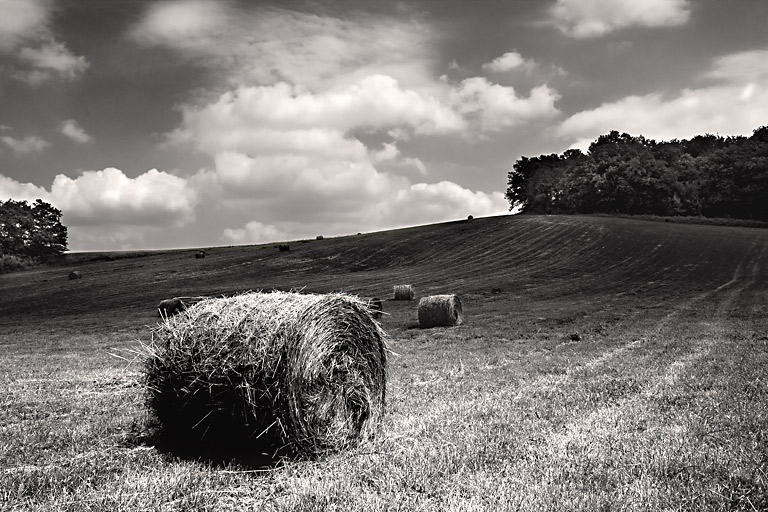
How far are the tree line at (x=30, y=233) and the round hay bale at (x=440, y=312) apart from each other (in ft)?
208

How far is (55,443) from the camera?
22.1 ft

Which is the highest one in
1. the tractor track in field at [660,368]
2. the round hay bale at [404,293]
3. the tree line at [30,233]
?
the tree line at [30,233]

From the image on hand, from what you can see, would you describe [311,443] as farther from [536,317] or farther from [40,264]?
[40,264]

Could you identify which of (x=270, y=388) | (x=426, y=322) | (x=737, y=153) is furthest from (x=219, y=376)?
(x=737, y=153)

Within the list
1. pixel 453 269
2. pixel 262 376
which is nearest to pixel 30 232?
pixel 453 269

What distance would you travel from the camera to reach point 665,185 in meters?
79.4

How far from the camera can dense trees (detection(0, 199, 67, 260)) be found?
73125 millimetres

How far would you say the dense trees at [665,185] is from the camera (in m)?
77.8

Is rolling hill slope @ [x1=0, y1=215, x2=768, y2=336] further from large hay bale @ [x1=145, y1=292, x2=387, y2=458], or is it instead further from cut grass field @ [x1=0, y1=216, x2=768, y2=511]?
large hay bale @ [x1=145, y1=292, x2=387, y2=458]

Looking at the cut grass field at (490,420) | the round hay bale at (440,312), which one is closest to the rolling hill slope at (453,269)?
the cut grass field at (490,420)

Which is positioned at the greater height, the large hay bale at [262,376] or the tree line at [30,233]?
the tree line at [30,233]

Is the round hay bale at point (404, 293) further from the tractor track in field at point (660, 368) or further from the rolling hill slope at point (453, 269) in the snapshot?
the tractor track in field at point (660, 368)

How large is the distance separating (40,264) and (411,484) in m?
75.4

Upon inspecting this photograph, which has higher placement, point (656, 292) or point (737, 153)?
point (737, 153)
